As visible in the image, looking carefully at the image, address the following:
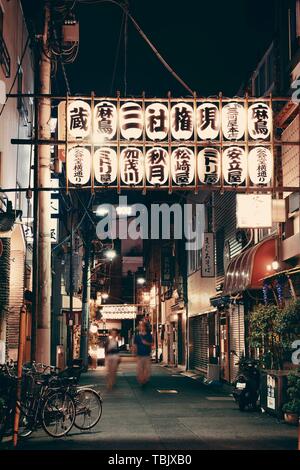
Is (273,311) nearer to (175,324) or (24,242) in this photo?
(24,242)

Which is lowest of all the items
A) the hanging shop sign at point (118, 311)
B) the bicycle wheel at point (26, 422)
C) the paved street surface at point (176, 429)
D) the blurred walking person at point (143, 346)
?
the paved street surface at point (176, 429)

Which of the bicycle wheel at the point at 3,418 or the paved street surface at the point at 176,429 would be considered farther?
the bicycle wheel at the point at 3,418

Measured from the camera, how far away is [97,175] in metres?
18.7

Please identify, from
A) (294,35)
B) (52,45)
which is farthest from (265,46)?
(52,45)

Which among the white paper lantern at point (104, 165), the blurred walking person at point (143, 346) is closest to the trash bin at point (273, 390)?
the white paper lantern at point (104, 165)

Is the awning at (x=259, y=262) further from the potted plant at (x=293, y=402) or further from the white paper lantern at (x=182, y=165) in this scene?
the potted plant at (x=293, y=402)

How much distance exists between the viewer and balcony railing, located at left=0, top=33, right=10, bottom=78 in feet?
61.8

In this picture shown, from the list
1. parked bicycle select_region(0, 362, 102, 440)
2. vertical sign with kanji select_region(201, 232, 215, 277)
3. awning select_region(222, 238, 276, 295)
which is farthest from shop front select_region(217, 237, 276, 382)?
parked bicycle select_region(0, 362, 102, 440)

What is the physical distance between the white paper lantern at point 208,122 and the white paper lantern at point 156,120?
91 cm

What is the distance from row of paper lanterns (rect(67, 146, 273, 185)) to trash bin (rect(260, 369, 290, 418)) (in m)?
5.23

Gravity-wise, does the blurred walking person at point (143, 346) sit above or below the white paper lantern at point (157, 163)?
below

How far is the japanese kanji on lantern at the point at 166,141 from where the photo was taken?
734 inches

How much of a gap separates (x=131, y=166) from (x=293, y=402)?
24.8 ft

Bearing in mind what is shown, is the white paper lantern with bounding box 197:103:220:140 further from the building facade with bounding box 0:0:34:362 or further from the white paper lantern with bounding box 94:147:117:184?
the building facade with bounding box 0:0:34:362
